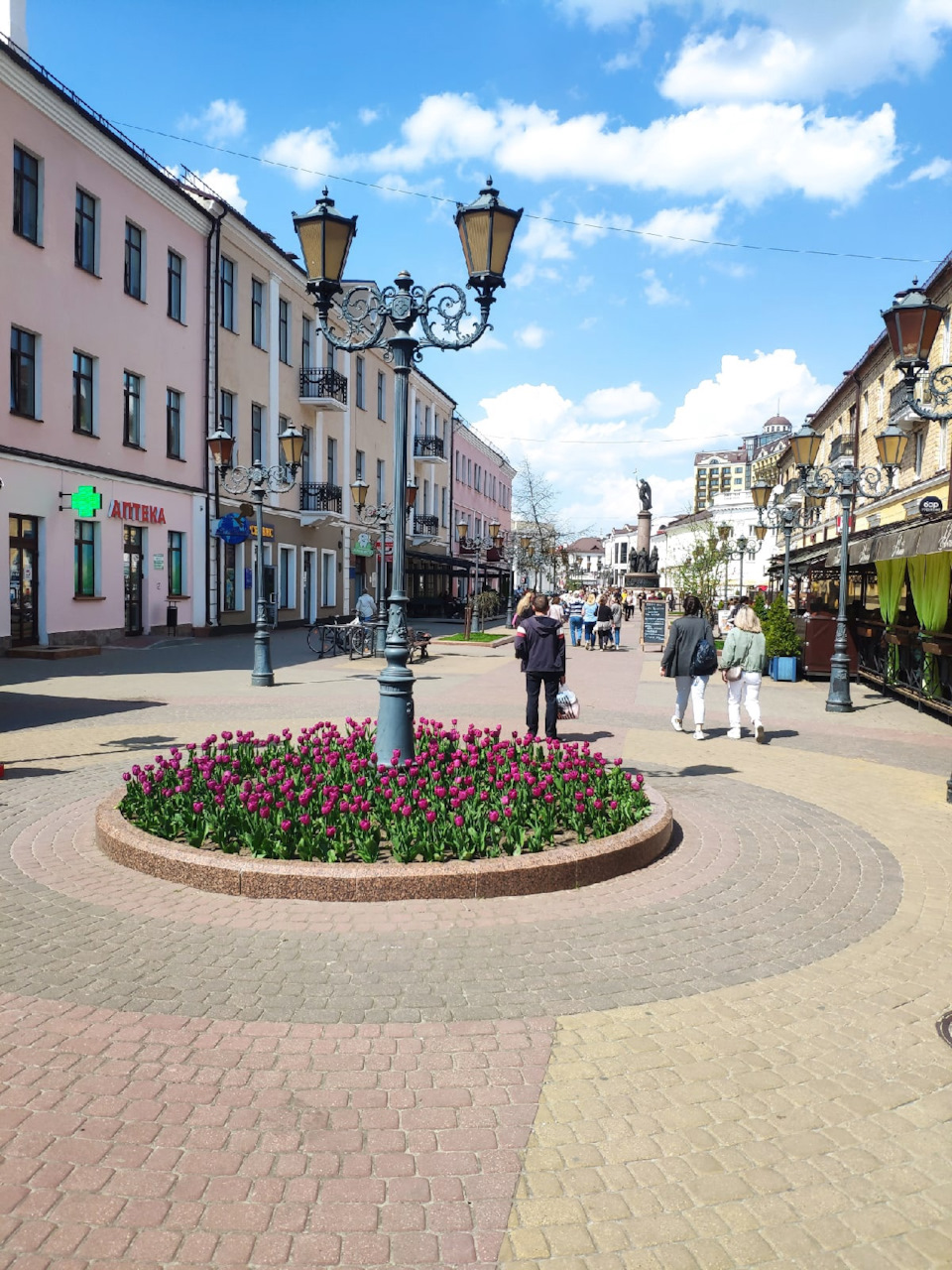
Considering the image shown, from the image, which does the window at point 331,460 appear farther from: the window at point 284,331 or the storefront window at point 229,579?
the storefront window at point 229,579

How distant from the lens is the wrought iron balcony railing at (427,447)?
50000 millimetres

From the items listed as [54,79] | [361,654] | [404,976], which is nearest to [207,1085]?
[404,976]

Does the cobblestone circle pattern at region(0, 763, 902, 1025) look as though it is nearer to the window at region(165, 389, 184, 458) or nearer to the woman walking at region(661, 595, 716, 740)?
the woman walking at region(661, 595, 716, 740)

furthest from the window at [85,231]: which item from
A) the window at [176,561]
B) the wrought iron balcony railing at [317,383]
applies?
the wrought iron balcony railing at [317,383]

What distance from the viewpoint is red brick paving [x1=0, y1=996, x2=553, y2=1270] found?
2.43 m

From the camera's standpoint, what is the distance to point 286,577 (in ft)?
106

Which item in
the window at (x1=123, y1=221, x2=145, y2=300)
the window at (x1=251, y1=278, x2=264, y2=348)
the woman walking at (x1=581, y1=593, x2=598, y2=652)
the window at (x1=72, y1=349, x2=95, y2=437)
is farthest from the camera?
the window at (x1=251, y1=278, x2=264, y2=348)

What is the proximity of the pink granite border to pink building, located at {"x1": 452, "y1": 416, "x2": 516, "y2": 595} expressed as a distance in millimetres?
42958

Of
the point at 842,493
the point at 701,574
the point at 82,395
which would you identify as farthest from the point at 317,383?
the point at 842,493

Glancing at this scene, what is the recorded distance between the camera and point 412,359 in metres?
7.66

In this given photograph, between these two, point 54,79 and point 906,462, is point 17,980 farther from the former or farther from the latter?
point 906,462

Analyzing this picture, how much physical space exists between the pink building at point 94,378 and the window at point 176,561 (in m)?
0.05

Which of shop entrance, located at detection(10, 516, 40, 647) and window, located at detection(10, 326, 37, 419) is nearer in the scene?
window, located at detection(10, 326, 37, 419)

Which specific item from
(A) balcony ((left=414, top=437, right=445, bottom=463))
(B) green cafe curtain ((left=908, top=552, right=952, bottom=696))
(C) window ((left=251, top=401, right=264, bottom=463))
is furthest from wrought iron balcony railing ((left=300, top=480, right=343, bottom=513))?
(B) green cafe curtain ((left=908, top=552, right=952, bottom=696))
